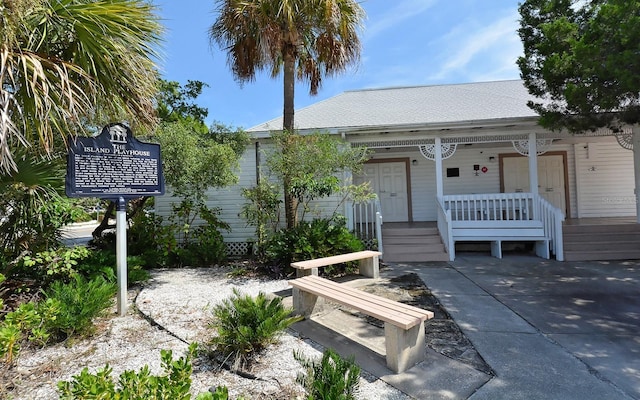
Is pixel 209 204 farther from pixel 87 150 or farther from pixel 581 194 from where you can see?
pixel 581 194

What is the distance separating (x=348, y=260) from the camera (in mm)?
5680

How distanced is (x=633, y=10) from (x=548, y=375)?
229 inches

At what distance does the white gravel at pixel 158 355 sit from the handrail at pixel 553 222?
22.6 feet

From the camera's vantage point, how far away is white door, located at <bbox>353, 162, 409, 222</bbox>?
11.1 m

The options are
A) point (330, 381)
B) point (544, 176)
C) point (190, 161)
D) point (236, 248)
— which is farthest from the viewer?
point (544, 176)

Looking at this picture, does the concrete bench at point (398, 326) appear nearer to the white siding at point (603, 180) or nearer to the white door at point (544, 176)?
the white door at point (544, 176)

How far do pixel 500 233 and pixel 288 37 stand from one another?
269 inches

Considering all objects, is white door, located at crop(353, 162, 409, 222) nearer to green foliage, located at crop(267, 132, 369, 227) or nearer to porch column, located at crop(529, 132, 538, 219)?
porch column, located at crop(529, 132, 538, 219)

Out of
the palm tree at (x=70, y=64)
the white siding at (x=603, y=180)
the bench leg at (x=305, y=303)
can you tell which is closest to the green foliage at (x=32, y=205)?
the palm tree at (x=70, y=64)

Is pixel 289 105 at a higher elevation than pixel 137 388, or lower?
higher

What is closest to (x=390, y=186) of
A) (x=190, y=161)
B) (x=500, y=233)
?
(x=500, y=233)

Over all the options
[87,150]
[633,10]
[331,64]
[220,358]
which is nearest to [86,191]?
[87,150]

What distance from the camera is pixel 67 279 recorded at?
483cm

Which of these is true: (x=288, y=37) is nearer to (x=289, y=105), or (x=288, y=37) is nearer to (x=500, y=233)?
(x=289, y=105)
